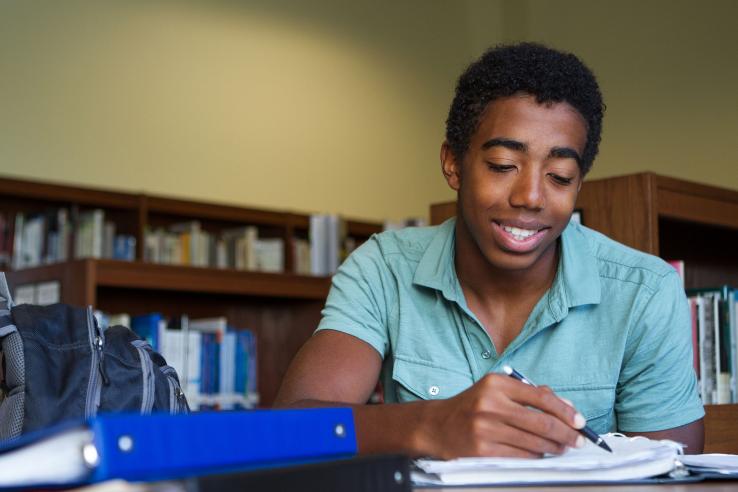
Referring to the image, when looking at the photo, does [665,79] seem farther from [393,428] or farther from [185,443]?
[185,443]

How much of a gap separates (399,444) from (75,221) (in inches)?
177

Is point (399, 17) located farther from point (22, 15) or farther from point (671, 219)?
point (671, 219)

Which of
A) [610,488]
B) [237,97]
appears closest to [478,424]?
[610,488]

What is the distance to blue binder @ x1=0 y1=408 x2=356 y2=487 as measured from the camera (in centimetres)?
58

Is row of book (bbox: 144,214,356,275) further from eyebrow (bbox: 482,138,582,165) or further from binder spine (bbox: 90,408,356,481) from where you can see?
binder spine (bbox: 90,408,356,481)

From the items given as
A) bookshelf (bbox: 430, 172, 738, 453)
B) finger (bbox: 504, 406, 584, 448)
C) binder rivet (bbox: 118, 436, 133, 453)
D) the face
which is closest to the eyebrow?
the face

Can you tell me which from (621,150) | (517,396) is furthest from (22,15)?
(517,396)

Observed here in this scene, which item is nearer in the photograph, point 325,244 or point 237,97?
point 325,244

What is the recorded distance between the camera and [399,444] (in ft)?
3.59

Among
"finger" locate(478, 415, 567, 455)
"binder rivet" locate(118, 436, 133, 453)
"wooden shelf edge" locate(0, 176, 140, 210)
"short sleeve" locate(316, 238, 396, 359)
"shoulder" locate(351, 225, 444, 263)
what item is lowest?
"finger" locate(478, 415, 567, 455)

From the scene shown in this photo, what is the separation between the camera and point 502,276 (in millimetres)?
1537

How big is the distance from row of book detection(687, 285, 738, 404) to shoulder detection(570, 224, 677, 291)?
0.80 meters

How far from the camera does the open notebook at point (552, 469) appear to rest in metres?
0.86

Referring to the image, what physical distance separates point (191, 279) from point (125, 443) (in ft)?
10.1
